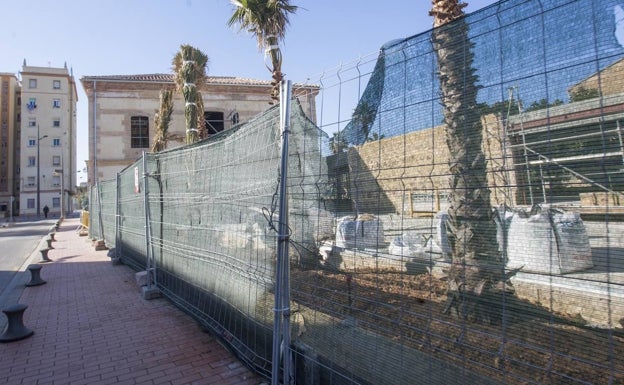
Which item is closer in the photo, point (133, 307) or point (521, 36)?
point (521, 36)

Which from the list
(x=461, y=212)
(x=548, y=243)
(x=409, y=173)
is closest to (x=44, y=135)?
(x=409, y=173)

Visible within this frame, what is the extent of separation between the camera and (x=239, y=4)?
429 inches

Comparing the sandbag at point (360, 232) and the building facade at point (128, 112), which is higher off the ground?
the building facade at point (128, 112)

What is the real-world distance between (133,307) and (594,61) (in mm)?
6292

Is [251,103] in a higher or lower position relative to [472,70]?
higher

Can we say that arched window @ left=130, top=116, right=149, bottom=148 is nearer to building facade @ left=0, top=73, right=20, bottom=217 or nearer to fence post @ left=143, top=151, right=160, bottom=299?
fence post @ left=143, top=151, right=160, bottom=299

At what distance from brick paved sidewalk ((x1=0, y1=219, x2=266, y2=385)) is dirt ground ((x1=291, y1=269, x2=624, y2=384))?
1.29 meters

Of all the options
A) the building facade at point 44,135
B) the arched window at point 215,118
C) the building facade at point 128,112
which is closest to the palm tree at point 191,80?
the building facade at point 128,112

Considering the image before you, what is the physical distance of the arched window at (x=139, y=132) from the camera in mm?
27531

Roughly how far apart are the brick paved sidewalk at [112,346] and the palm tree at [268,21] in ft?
21.6

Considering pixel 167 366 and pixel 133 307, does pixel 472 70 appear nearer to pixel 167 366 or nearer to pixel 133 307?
pixel 167 366

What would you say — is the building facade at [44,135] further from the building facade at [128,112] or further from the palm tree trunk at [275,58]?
the palm tree trunk at [275,58]

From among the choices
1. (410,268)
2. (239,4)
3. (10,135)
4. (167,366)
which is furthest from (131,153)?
(10,135)

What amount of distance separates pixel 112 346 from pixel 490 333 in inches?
165
